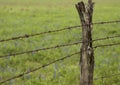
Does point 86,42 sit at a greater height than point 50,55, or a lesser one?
greater

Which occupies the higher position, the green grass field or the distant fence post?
the distant fence post

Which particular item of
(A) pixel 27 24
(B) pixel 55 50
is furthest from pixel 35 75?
(A) pixel 27 24

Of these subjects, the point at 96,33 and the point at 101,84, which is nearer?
the point at 101,84

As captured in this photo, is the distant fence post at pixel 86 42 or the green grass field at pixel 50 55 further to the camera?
the green grass field at pixel 50 55

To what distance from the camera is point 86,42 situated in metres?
6.46

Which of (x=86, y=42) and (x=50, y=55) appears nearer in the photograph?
(x=86, y=42)

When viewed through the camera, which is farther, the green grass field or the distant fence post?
the green grass field

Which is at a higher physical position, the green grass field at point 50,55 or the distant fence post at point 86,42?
the distant fence post at point 86,42

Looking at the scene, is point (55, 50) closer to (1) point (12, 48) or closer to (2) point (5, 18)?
(1) point (12, 48)

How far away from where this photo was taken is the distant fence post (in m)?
6.34

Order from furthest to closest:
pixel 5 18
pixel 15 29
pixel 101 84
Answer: pixel 5 18 → pixel 15 29 → pixel 101 84

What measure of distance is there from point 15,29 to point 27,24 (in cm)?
216

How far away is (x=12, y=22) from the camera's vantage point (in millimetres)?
22328

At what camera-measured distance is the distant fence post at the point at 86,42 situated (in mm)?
6344
